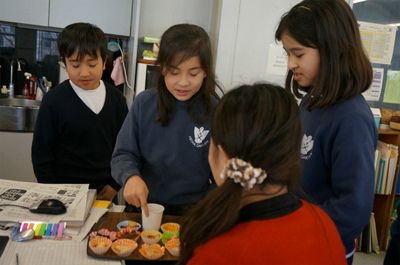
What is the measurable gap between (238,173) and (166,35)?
0.70m

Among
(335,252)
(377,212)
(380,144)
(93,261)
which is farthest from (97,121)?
(377,212)

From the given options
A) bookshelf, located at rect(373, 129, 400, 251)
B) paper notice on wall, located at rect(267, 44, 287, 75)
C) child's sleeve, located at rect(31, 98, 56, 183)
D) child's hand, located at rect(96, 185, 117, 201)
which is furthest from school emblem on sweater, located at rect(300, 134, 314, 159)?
bookshelf, located at rect(373, 129, 400, 251)

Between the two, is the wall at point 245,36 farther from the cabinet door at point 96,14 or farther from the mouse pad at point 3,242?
the mouse pad at point 3,242

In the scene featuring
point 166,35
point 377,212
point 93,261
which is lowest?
point 377,212

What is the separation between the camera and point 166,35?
1200 millimetres

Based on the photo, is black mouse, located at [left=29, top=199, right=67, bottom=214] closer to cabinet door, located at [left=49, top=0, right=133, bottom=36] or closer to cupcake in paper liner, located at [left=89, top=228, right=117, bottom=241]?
cupcake in paper liner, located at [left=89, top=228, right=117, bottom=241]

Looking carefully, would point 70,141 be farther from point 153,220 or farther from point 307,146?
point 307,146

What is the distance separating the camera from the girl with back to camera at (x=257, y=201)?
24.9 inches

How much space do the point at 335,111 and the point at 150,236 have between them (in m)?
0.60

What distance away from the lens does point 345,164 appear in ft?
2.92

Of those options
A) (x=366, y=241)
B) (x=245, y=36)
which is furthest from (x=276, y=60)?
(x=366, y=241)

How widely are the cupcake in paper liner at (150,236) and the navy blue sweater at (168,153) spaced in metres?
0.21

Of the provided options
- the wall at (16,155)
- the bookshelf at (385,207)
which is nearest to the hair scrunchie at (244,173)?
the wall at (16,155)

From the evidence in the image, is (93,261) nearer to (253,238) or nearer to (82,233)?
(82,233)
